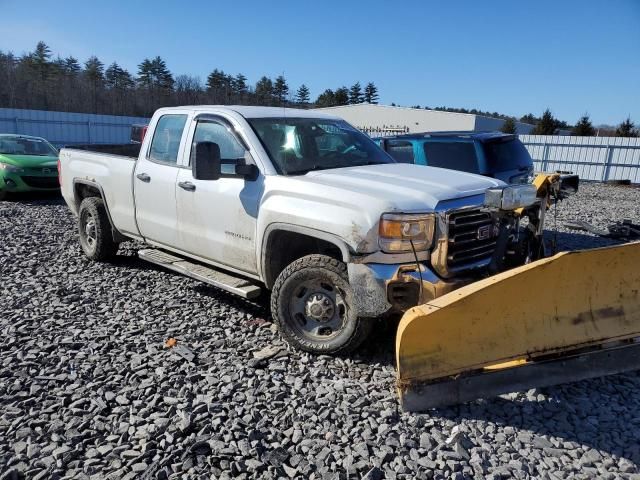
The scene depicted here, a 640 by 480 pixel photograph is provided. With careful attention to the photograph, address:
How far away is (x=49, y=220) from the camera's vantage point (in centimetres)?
972

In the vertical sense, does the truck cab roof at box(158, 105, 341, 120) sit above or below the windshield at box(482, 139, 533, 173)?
above

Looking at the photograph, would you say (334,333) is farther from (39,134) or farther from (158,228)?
(39,134)

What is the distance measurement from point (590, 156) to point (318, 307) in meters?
25.2

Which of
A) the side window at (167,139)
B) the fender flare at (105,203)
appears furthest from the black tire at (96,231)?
the side window at (167,139)

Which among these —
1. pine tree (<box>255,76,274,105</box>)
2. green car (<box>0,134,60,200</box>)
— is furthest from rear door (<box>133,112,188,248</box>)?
pine tree (<box>255,76,274,105</box>)

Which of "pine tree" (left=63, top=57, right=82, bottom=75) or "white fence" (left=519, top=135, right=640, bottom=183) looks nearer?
"white fence" (left=519, top=135, right=640, bottom=183)

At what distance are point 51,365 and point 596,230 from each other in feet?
32.7

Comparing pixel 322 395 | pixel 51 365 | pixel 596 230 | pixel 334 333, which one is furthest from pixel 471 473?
pixel 596 230

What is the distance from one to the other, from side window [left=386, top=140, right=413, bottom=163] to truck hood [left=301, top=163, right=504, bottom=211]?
416 cm

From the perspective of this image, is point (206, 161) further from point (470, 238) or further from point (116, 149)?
point (116, 149)

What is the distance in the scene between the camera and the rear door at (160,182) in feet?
17.0

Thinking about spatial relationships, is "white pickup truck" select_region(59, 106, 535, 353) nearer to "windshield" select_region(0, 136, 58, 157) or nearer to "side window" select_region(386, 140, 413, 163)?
"side window" select_region(386, 140, 413, 163)

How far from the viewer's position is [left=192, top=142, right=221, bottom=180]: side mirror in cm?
418

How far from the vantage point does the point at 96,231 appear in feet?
21.3
